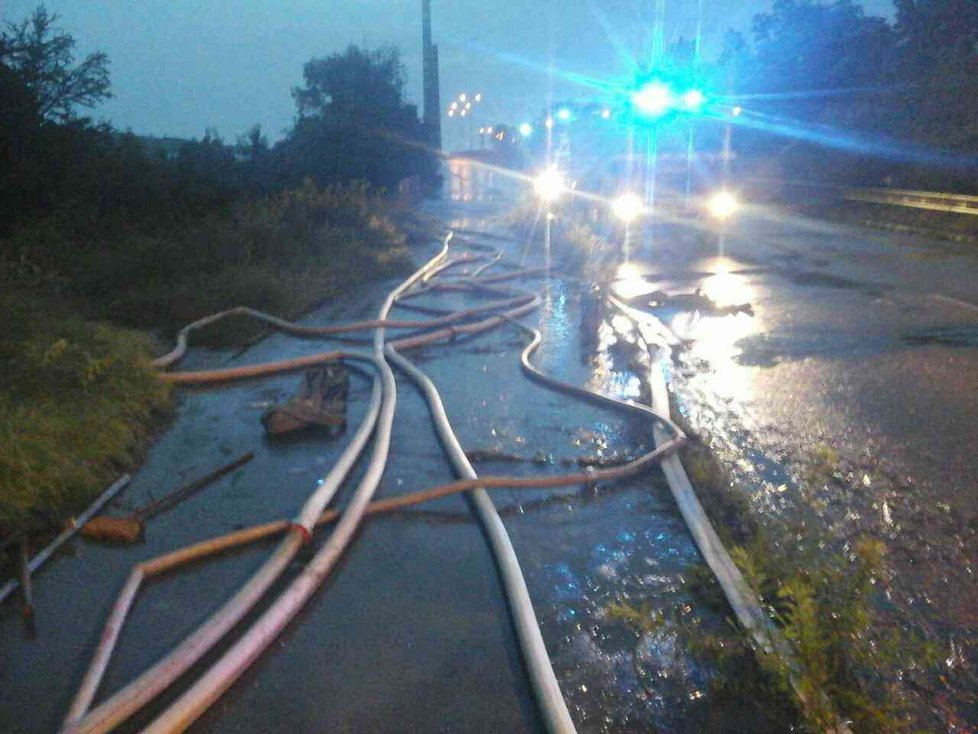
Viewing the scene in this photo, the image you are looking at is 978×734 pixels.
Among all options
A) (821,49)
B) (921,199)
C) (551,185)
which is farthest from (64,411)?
(821,49)

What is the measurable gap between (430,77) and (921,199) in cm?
2915

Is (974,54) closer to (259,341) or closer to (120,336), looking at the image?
(259,341)

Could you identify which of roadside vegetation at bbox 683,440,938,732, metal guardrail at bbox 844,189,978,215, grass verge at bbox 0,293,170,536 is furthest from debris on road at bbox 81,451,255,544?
metal guardrail at bbox 844,189,978,215

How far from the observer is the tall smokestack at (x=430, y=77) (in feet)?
130

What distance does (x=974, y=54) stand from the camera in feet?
80.1

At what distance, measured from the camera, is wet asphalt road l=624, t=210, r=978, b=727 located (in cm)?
356

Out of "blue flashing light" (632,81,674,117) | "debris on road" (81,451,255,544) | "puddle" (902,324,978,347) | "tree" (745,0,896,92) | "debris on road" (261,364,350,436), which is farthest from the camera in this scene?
"tree" (745,0,896,92)

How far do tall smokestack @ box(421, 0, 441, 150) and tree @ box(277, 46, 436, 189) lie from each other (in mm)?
4647

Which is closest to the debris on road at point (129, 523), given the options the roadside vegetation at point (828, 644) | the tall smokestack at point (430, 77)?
the roadside vegetation at point (828, 644)

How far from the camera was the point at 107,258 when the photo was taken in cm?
1089

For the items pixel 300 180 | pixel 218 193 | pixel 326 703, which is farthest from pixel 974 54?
pixel 326 703

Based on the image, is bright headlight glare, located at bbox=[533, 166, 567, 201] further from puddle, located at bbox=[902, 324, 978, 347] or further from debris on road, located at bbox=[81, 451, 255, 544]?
debris on road, located at bbox=[81, 451, 255, 544]

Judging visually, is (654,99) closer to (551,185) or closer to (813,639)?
(551,185)

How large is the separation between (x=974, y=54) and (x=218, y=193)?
77.5ft
